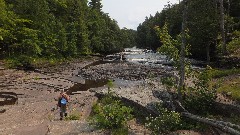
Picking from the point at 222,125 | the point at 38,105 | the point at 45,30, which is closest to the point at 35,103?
the point at 38,105

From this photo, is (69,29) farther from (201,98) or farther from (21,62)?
(201,98)

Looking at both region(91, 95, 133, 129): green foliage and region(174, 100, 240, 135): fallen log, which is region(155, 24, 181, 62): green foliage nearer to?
region(174, 100, 240, 135): fallen log

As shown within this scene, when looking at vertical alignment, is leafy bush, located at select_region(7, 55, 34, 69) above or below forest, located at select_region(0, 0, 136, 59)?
below

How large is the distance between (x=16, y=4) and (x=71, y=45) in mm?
18558

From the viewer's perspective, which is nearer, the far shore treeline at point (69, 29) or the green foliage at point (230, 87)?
the green foliage at point (230, 87)

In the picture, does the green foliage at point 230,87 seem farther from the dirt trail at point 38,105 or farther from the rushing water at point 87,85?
the rushing water at point 87,85

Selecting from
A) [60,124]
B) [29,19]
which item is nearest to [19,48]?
[29,19]

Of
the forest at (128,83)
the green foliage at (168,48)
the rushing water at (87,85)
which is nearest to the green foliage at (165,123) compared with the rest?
the forest at (128,83)

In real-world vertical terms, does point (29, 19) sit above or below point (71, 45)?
above

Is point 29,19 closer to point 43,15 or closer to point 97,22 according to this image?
point 43,15

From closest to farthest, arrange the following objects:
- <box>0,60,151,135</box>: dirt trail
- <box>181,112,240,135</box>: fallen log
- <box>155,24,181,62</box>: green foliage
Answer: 1. <box>181,112,240,135</box>: fallen log
2. <box>0,60,151,135</box>: dirt trail
3. <box>155,24,181,62</box>: green foliage

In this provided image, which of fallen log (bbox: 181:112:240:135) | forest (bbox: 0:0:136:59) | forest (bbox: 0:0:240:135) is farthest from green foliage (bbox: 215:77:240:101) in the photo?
forest (bbox: 0:0:136:59)

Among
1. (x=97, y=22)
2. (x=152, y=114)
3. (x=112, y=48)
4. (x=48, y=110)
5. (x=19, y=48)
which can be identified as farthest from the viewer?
(x=112, y=48)

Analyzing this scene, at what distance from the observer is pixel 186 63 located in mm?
19188
